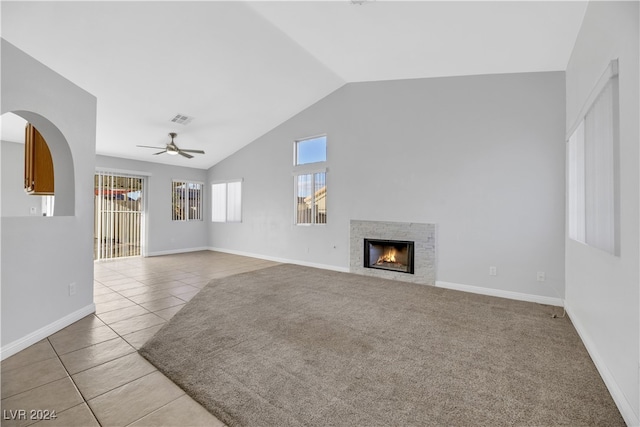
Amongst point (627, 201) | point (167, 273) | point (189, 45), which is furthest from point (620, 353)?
point (167, 273)

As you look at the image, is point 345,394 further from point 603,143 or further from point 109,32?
point 109,32

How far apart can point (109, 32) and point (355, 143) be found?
3.91 metres

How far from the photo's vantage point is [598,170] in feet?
7.27

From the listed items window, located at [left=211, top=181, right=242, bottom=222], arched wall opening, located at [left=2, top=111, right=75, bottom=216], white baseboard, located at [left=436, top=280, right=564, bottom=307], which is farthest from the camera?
window, located at [left=211, top=181, right=242, bottom=222]

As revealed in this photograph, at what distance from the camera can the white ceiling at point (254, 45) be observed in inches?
116

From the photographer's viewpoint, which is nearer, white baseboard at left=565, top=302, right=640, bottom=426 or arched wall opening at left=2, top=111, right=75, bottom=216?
white baseboard at left=565, top=302, right=640, bottom=426

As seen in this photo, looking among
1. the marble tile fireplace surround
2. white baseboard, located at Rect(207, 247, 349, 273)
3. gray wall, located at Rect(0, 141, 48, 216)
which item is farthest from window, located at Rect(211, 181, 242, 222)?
gray wall, located at Rect(0, 141, 48, 216)

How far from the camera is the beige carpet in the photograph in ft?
5.59

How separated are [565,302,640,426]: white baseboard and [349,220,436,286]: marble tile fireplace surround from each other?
6.69 ft

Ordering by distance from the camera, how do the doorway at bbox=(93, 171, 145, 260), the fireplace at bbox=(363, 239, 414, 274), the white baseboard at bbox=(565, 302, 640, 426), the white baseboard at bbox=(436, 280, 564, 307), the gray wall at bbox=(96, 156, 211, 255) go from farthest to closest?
1. the gray wall at bbox=(96, 156, 211, 255)
2. the doorway at bbox=(93, 171, 145, 260)
3. the fireplace at bbox=(363, 239, 414, 274)
4. the white baseboard at bbox=(436, 280, 564, 307)
5. the white baseboard at bbox=(565, 302, 640, 426)

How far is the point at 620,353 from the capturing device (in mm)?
1793

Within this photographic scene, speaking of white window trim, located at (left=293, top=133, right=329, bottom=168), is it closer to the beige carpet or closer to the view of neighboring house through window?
the view of neighboring house through window

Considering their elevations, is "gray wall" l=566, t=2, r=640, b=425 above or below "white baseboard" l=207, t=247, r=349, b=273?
above

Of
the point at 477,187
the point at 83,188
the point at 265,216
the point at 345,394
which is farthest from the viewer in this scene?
the point at 265,216
